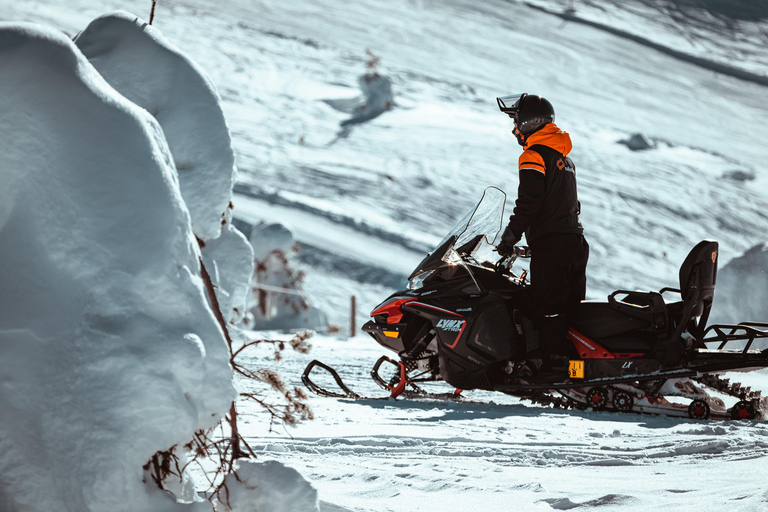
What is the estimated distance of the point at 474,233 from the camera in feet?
14.7

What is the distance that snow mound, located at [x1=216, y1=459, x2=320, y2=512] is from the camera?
178cm

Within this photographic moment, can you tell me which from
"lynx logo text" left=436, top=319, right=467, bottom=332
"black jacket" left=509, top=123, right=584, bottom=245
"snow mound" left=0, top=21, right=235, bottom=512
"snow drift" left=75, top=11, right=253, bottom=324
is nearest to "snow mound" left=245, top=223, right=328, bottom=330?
"snow drift" left=75, top=11, right=253, bottom=324

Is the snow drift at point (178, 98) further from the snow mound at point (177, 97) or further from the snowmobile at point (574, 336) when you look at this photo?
the snowmobile at point (574, 336)

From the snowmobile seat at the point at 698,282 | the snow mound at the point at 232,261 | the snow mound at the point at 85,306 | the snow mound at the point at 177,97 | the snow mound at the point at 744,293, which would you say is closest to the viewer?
the snow mound at the point at 85,306

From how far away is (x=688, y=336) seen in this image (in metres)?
4.10

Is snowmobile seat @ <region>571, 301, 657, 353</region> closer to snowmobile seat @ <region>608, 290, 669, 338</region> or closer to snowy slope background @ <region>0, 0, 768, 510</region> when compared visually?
snowmobile seat @ <region>608, 290, 669, 338</region>

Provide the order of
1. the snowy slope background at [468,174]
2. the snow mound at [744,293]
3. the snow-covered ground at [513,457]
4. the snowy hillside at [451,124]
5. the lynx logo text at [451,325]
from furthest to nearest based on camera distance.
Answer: the snowy hillside at [451,124] → the snow mound at [744,293] → the lynx logo text at [451,325] → the snowy slope background at [468,174] → the snow-covered ground at [513,457]

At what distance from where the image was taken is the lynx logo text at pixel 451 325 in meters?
4.29

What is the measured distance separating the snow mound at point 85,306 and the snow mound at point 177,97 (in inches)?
65.5

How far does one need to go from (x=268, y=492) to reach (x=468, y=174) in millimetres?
25616

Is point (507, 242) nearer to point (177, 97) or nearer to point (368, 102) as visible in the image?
point (177, 97)

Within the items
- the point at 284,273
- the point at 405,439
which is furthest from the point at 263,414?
the point at 284,273

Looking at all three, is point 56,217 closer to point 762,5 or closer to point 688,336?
point 688,336

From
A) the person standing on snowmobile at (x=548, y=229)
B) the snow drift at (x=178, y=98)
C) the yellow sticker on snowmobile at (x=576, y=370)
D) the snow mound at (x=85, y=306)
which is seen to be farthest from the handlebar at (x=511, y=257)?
the snow mound at (x=85, y=306)
